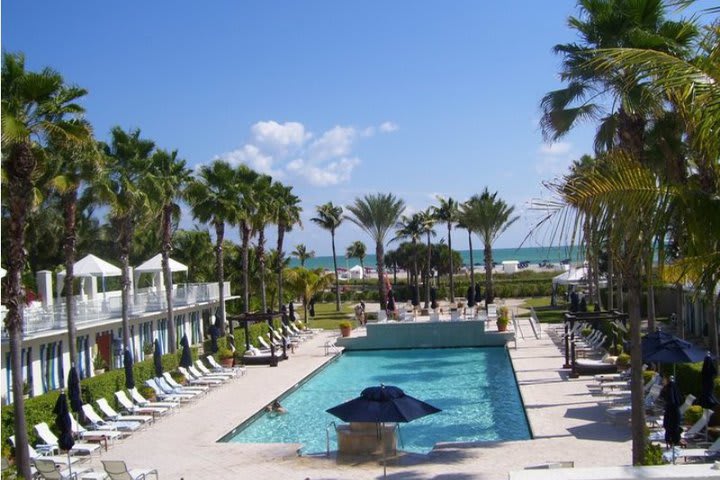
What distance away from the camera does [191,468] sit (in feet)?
50.4

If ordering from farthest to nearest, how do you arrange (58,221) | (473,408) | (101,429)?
1. (58,221)
2. (473,408)
3. (101,429)

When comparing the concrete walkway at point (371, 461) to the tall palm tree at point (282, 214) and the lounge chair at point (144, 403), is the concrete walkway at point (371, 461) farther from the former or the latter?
the tall palm tree at point (282, 214)

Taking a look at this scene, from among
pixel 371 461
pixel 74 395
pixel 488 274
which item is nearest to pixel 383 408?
pixel 371 461

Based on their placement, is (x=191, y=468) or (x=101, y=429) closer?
(x=191, y=468)

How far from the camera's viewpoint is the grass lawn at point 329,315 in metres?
46.2

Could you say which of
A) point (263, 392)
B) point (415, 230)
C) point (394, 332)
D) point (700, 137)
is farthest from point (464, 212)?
point (700, 137)

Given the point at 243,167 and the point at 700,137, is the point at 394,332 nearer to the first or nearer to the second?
the point at 243,167

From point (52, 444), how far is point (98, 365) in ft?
43.2

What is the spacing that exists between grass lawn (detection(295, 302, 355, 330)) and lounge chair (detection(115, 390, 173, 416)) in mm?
23472

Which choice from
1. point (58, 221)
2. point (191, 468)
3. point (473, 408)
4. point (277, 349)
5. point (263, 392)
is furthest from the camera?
point (58, 221)

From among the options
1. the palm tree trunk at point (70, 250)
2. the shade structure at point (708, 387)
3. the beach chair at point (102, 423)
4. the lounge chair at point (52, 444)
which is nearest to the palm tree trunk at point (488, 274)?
the palm tree trunk at point (70, 250)

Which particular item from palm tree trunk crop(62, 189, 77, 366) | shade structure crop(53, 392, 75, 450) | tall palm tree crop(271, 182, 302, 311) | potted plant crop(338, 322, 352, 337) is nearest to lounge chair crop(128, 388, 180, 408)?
palm tree trunk crop(62, 189, 77, 366)

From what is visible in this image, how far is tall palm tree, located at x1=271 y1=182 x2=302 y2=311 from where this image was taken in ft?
145

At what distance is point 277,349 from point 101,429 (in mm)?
15786
